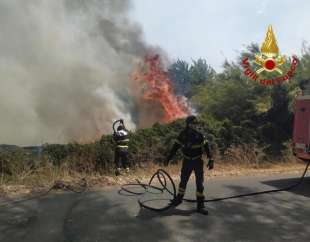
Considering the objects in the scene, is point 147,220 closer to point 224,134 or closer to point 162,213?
point 162,213

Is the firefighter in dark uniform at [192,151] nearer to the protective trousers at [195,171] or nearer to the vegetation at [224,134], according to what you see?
the protective trousers at [195,171]

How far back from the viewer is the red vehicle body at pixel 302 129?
1098 cm

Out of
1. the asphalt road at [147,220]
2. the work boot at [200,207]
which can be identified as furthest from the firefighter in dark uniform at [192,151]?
the asphalt road at [147,220]

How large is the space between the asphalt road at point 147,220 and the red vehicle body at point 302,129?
150 cm

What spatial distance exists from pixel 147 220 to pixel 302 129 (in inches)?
219

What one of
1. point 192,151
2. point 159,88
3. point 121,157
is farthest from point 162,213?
point 159,88

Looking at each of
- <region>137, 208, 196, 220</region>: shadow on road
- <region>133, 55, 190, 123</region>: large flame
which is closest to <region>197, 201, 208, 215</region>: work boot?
<region>137, 208, 196, 220</region>: shadow on road

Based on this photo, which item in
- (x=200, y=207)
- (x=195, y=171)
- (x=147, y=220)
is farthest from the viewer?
(x=195, y=171)

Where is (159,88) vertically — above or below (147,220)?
above

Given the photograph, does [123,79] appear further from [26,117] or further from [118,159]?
[118,159]

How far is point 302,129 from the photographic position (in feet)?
36.8

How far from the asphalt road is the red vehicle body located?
1.50 m

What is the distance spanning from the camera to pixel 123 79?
1510 inches

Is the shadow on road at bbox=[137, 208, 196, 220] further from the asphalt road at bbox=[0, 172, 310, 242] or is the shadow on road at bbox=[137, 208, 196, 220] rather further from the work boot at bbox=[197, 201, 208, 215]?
the work boot at bbox=[197, 201, 208, 215]
